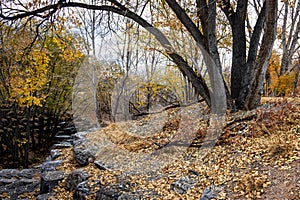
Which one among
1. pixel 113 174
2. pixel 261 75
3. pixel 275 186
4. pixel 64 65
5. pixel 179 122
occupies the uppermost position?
pixel 64 65

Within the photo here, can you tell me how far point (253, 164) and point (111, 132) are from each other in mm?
3396

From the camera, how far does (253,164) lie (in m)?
2.76

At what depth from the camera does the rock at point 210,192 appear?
8.18 ft

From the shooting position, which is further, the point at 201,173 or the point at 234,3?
the point at 234,3

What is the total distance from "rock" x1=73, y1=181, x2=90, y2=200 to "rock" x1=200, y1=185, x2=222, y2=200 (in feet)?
5.63

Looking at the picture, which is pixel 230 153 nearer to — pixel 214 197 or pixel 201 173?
pixel 201 173

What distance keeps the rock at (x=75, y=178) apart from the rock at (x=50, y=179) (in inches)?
12.9

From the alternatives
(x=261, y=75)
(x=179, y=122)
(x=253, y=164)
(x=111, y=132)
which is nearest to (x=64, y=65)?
(x=111, y=132)

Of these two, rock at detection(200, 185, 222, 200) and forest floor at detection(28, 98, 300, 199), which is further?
rock at detection(200, 185, 222, 200)

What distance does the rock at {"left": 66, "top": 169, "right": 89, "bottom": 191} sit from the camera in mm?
3975

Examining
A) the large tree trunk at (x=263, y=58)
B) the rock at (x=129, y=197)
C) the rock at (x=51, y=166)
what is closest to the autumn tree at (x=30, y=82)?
the rock at (x=51, y=166)

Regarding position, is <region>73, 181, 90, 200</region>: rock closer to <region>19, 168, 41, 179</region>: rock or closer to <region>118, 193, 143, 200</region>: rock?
<region>118, 193, 143, 200</region>: rock

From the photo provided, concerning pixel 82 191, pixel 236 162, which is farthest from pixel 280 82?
pixel 82 191

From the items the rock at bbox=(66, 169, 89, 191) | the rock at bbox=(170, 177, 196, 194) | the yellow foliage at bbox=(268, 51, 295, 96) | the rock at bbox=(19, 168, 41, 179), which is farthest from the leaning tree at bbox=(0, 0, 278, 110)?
the rock at bbox=(19, 168, 41, 179)
